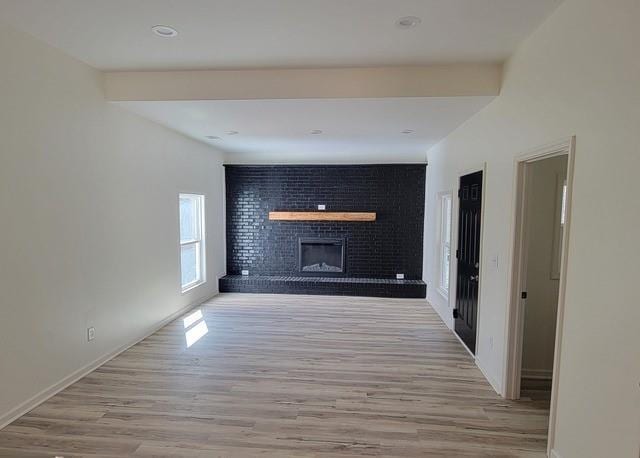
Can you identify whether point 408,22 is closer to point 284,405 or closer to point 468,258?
point 468,258

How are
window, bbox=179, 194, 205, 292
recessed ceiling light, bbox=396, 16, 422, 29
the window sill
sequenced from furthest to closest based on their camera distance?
window, bbox=179, 194, 205, 292 → the window sill → recessed ceiling light, bbox=396, 16, 422, 29

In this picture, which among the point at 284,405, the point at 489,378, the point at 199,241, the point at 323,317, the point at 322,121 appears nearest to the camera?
the point at 284,405

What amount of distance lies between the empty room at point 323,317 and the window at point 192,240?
0.54m

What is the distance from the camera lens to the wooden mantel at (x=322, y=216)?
6105mm

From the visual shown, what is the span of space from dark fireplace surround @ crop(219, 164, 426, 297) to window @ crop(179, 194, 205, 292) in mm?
754

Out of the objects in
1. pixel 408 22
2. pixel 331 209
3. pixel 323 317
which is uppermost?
pixel 408 22

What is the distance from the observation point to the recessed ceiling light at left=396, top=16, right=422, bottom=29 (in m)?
2.15

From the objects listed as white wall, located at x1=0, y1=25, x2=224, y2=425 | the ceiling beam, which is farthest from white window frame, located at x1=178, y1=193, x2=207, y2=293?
the ceiling beam

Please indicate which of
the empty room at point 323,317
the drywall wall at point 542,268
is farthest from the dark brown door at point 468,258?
the drywall wall at point 542,268

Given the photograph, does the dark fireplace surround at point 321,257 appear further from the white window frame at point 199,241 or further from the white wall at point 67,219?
the white wall at point 67,219

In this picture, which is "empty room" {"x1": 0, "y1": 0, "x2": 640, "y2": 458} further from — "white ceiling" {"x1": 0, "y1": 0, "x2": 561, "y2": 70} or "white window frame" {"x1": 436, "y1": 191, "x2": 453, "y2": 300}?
"white window frame" {"x1": 436, "y1": 191, "x2": 453, "y2": 300}

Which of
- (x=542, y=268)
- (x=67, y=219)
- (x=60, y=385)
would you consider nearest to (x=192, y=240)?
(x=67, y=219)

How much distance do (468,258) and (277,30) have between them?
2.87 meters

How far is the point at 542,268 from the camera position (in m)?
3.02
